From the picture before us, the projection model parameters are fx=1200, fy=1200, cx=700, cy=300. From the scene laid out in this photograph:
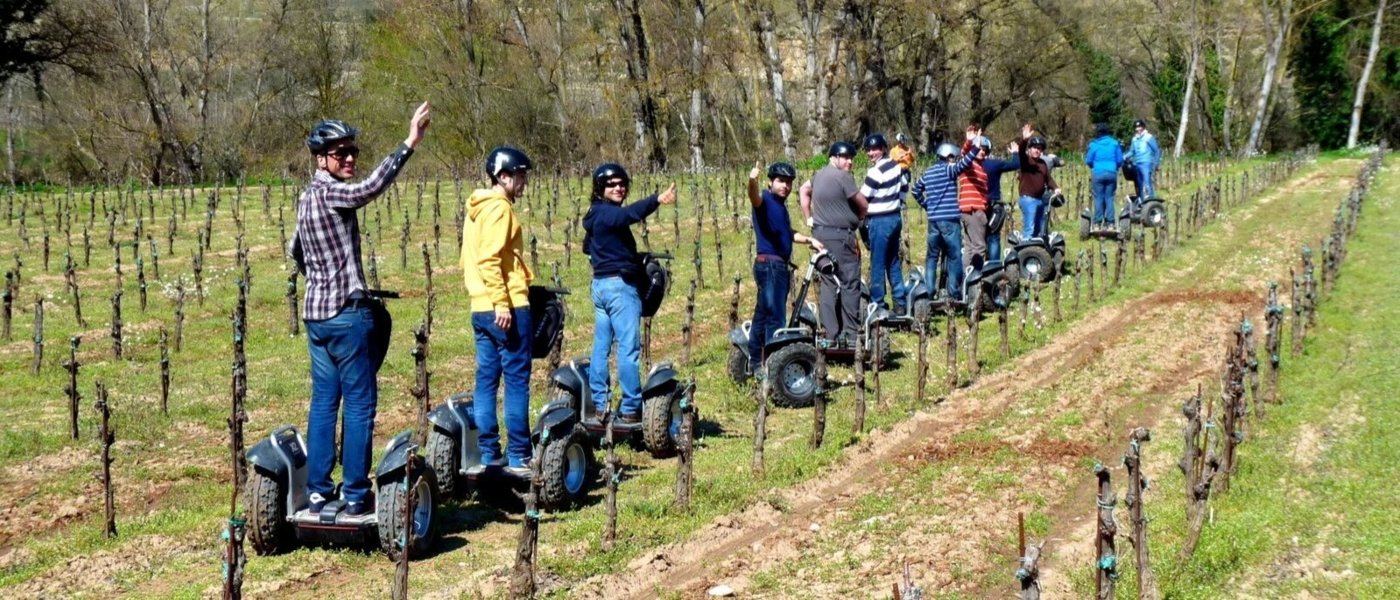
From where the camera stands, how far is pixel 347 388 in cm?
648

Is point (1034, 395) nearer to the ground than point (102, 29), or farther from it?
nearer to the ground

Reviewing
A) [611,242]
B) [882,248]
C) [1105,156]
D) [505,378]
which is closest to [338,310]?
[505,378]

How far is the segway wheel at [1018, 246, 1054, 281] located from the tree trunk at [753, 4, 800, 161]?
20222mm

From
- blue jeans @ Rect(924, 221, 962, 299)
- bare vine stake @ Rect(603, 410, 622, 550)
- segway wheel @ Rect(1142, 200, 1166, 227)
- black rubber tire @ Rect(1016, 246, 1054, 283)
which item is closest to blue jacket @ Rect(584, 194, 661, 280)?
bare vine stake @ Rect(603, 410, 622, 550)

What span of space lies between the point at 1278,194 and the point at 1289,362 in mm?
19456

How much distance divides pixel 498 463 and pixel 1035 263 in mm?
10492

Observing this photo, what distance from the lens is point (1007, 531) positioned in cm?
675

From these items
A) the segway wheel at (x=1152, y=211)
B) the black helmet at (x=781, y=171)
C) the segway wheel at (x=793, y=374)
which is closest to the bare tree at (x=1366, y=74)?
the segway wheel at (x=1152, y=211)

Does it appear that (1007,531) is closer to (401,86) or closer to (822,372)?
(822,372)

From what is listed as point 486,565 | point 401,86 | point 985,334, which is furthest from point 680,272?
point 401,86

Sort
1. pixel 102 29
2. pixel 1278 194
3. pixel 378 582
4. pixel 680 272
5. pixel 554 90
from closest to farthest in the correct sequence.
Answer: pixel 378 582 → pixel 680 272 → pixel 1278 194 → pixel 102 29 → pixel 554 90

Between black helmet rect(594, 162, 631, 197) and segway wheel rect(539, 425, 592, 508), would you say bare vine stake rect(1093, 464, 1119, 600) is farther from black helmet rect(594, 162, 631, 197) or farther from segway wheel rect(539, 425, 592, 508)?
black helmet rect(594, 162, 631, 197)

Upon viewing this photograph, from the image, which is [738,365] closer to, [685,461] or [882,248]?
[882,248]

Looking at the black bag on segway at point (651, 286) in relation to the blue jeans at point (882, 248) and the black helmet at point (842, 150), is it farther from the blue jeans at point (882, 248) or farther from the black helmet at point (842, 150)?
the blue jeans at point (882, 248)
